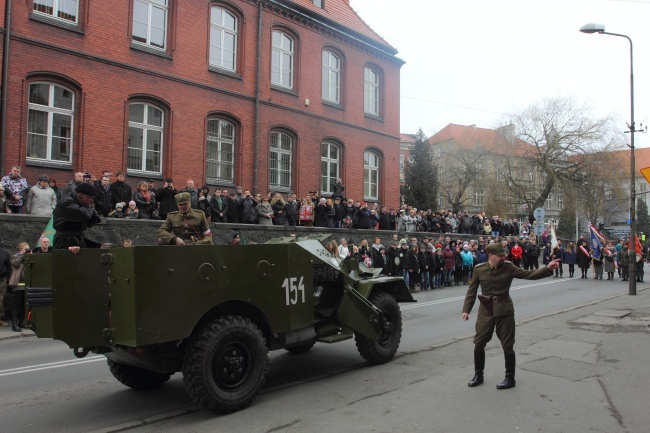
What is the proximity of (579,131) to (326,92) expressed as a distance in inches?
1060

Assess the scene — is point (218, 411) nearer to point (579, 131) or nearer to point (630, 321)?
point (630, 321)

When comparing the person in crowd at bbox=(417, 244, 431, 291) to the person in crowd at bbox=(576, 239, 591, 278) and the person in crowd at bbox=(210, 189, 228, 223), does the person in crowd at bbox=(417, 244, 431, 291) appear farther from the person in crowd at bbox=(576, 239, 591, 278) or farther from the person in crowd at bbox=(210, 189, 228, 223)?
the person in crowd at bbox=(576, 239, 591, 278)

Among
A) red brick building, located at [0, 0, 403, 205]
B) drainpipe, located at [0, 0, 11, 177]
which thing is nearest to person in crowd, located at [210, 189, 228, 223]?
red brick building, located at [0, 0, 403, 205]

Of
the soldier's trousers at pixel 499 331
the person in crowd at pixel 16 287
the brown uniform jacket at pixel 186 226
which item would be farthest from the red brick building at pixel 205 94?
the soldier's trousers at pixel 499 331

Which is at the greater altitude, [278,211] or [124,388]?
[278,211]

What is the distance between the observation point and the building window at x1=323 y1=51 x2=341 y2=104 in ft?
85.4

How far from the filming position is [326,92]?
2606 cm

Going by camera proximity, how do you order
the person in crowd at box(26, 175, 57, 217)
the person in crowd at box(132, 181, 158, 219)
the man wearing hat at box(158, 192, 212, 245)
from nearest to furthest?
the man wearing hat at box(158, 192, 212, 245) < the person in crowd at box(26, 175, 57, 217) < the person in crowd at box(132, 181, 158, 219)

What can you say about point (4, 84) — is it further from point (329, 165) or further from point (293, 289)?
point (329, 165)

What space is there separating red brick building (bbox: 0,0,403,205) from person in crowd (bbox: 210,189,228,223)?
2798 mm

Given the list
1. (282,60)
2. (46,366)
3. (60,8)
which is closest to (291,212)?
(282,60)

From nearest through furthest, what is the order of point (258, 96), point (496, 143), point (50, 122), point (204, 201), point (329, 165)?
point (50, 122), point (204, 201), point (258, 96), point (329, 165), point (496, 143)

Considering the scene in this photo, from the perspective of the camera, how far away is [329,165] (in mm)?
26078

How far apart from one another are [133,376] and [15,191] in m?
9.15
